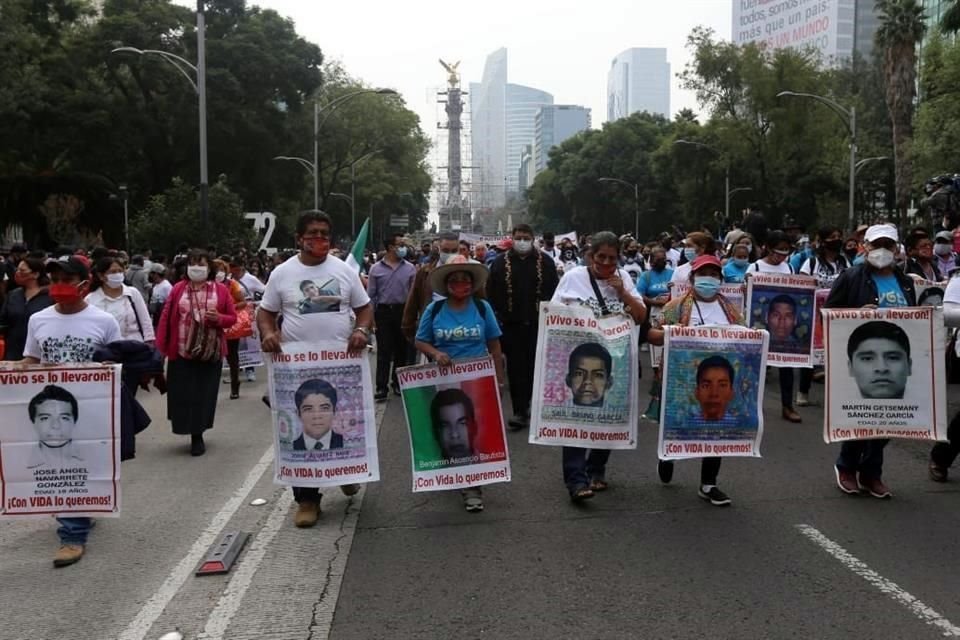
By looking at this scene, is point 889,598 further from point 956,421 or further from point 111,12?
point 111,12

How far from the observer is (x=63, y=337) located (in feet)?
19.5

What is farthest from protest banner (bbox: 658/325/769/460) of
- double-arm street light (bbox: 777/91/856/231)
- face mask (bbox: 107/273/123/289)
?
double-arm street light (bbox: 777/91/856/231)

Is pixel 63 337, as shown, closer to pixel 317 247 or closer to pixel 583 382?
pixel 317 247

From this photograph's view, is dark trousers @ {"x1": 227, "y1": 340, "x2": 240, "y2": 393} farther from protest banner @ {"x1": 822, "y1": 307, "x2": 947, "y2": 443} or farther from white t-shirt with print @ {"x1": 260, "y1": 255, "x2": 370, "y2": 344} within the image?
protest banner @ {"x1": 822, "y1": 307, "x2": 947, "y2": 443}

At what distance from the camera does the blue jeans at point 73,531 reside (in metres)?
5.80

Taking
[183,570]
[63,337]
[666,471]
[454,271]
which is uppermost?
[454,271]

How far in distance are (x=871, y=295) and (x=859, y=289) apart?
9 centimetres

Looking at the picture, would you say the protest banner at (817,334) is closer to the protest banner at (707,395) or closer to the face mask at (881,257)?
the face mask at (881,257)

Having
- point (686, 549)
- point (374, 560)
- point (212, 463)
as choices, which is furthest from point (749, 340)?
point (212, 463)

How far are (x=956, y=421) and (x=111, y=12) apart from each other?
4291cm

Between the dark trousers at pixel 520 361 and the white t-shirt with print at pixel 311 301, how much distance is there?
3.57m

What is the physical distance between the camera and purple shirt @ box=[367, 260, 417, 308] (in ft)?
39.5

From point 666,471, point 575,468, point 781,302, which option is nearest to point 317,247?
point 575,468

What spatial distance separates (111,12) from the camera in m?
42.5
